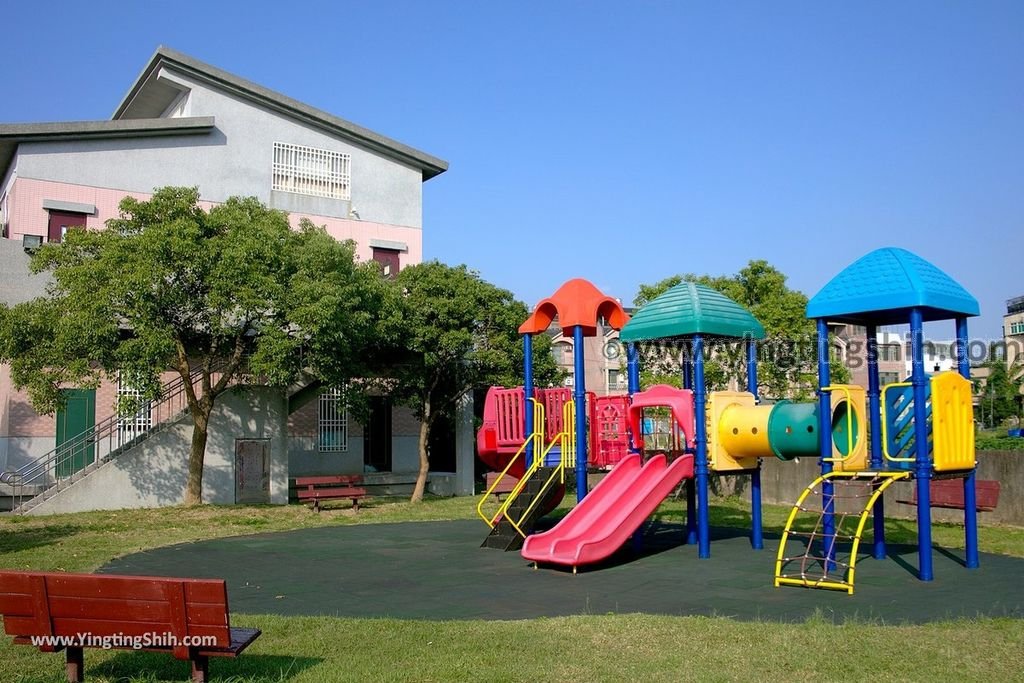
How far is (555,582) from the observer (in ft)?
38.5

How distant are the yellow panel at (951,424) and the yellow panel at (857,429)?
0.86 metres

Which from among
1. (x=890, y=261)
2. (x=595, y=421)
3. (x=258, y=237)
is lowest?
(x=595, y=421)

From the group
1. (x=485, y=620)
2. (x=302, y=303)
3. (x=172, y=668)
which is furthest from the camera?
(x=302, y=303)

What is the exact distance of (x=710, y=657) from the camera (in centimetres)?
715

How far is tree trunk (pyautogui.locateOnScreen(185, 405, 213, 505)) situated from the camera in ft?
73.7

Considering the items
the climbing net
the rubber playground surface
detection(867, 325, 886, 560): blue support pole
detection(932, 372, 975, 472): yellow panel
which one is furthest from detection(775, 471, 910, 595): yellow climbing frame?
detection(867, 325, 886, 560): blue support pole

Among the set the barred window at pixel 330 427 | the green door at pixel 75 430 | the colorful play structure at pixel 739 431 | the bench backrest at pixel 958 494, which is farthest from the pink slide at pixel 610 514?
the barred window at pixel 330 427

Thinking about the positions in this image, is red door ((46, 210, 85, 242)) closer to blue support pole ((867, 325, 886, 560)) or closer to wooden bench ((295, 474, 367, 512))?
wooden bench ((295, 474, 367, 512))

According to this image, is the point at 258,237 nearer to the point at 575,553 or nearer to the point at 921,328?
the point at 575,553

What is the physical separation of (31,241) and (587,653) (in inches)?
883

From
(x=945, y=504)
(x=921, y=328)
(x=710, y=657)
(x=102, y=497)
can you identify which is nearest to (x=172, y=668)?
(x=710, y=657)

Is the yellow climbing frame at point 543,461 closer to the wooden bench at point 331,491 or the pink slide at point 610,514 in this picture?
the pink slide at point 610,514

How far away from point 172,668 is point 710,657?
4.10 m

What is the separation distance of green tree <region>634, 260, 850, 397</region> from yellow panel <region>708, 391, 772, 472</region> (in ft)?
38.9
